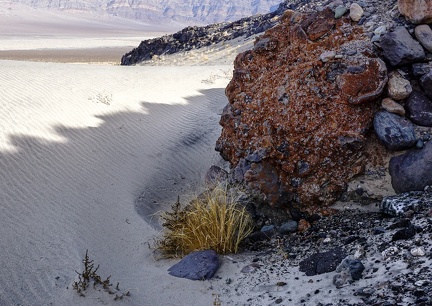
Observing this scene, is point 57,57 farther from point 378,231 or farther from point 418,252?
point 418,252

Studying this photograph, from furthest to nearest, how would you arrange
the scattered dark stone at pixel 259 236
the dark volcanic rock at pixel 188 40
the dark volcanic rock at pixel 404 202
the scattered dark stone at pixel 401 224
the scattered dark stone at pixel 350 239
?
the dark volcanic rock at pixel 188 40 < the scattered dark stone at pixel 259 236 < the dark volcanic rock at pixel 404 202 < the scattered dark stone at pixel 350 239 < the scattered dark stone at pixel 401 224

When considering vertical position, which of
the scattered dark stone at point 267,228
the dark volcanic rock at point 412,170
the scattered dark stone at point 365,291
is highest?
the dark volcanic rock at point 412,170

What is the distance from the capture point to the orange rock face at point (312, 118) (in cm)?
471

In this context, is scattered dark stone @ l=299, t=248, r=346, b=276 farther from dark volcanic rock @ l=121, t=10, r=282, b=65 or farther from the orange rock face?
dark volcanic rock @ l=121, t=10, r=282, b=65

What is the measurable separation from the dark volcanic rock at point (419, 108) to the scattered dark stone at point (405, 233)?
52.5 inches

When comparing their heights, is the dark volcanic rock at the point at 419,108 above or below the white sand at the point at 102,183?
above

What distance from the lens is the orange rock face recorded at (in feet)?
15.5

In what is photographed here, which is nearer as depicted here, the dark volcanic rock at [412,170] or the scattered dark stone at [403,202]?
the scattered dark stone at [403,202]

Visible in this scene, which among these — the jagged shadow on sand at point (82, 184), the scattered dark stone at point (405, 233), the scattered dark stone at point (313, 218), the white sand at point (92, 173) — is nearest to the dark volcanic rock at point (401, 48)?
the scattered dark stone at point (313, 218)

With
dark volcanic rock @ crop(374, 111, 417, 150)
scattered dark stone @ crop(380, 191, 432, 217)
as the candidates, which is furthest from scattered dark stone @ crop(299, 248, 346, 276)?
dark volcanic rock @ crop(374, 111, 417, 150)

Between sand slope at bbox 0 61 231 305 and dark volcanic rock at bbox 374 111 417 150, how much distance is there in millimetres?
2233

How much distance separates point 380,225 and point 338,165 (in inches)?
34.5

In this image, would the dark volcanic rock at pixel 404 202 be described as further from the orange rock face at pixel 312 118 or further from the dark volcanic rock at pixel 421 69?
the dark volcanic rock at pixel 421 69

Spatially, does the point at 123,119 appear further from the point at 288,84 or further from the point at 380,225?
the point at 380,225
